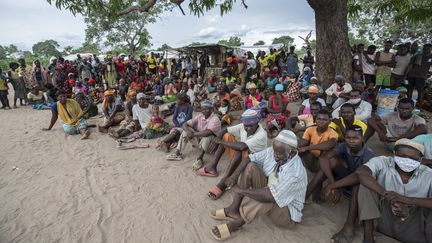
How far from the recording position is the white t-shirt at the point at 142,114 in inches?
247

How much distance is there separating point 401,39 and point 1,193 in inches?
814

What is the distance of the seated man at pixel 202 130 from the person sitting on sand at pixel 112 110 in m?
2.90

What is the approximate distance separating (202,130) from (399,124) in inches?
128

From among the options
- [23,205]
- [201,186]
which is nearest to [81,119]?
[23,205]

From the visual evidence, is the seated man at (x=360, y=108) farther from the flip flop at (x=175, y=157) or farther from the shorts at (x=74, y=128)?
the shorts at (x=74, y=128)

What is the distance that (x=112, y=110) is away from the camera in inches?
287

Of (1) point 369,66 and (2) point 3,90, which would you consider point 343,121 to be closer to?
(1) point 369,66

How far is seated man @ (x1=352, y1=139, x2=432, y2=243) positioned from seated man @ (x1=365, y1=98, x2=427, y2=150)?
1657 millimetres

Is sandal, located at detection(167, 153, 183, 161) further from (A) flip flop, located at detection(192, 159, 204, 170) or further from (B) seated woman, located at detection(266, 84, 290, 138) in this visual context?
(B) seated woman, located at detection(266, 84, 290, 138)

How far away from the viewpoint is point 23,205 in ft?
12.2

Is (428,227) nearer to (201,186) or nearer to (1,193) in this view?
(201,186)

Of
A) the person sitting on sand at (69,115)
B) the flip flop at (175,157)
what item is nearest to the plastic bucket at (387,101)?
the flip flop at (175,157)

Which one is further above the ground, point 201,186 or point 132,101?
point 132,101

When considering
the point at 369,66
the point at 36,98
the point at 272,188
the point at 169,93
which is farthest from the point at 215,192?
the point at 36,98
